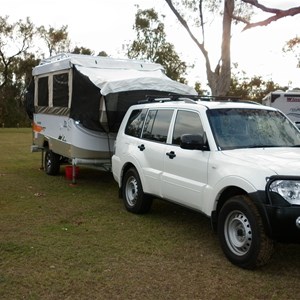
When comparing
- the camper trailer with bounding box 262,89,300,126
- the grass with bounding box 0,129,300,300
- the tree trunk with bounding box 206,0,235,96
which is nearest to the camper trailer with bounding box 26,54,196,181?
the grass with bounding box 0,129,300,300

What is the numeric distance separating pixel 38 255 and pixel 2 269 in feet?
1.86

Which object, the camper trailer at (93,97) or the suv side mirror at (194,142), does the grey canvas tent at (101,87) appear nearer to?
the camper trailer at (93,97)

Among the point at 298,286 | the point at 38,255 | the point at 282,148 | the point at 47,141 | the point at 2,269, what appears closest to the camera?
the point at 298,286

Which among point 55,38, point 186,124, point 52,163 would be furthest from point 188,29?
point 55,38

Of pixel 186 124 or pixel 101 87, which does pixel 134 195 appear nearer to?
pixel 186 124

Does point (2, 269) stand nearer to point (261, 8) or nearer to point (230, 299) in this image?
point (230, 299)

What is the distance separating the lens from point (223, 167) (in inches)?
220

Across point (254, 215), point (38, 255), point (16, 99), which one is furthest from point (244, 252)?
point (16, 99)

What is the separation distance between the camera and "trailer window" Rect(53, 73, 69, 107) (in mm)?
10656

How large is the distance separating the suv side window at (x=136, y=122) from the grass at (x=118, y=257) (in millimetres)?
1363

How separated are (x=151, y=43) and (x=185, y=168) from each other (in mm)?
35493

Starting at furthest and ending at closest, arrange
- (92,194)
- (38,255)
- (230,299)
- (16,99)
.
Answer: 1. (16,99)
2. (92,194)
3. (38,255)
4. (230,299)

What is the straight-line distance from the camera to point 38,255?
18.4 ft

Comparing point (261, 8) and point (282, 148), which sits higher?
point (261, 8)
